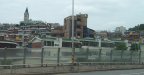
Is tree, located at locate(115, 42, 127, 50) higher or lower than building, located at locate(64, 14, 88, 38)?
lower

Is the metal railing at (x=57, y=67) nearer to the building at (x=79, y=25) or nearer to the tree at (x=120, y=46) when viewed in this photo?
the tree at (x=120, y=46)

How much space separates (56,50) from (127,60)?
1485cm

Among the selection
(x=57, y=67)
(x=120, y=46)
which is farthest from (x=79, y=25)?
(x=57, y=67)

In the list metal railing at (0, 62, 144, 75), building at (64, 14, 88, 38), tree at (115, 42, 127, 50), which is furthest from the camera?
building at (64, 14, 88, 38)

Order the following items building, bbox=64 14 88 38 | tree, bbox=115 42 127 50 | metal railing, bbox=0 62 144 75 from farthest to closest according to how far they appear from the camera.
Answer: building, bbox=64 14 88 38 → tree, bbox=115 42 127 50 → metal railing, bbox=0 62 144 75

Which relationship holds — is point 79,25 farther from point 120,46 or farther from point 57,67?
point 57,67

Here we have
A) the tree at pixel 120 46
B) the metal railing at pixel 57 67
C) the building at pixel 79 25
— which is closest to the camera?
the metal railing at pixel 57 67

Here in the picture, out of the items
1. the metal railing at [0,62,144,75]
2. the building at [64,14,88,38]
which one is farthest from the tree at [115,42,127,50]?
the metal railing at [0,62,144,75]

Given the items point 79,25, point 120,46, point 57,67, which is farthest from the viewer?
point 79,25

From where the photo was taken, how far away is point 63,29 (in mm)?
160625

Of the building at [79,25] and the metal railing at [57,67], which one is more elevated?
the building at [79,25]

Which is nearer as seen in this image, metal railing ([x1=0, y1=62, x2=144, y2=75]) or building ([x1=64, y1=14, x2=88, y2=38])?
metal railing ([x1=0, y1=62, x2=144, y2=75])

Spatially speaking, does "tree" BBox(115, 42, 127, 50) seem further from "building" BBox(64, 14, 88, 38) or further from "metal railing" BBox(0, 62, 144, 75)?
"metal railing" BBox(0, 62, 144, 75)

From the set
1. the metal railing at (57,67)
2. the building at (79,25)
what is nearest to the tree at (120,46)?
the building at (79,25)
